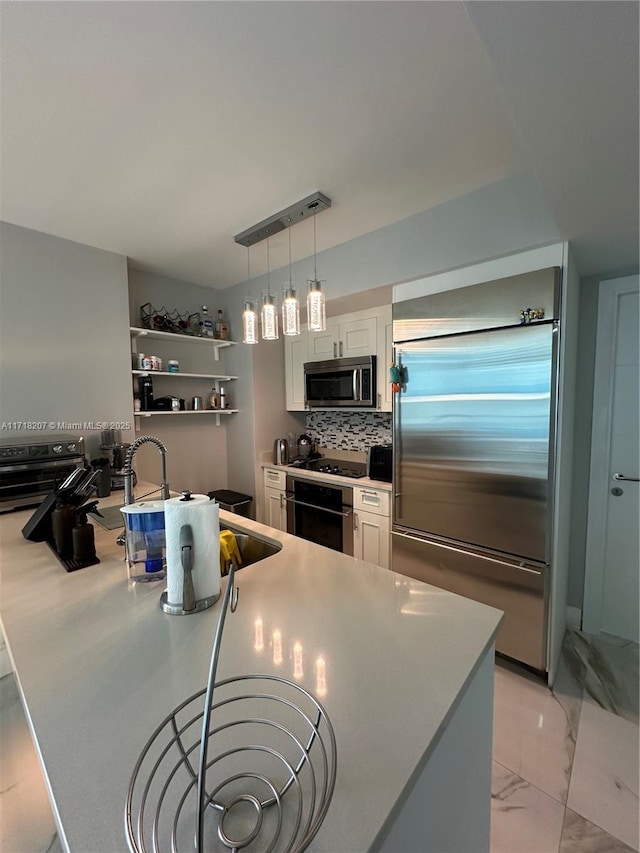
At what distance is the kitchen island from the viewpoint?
0.55 m

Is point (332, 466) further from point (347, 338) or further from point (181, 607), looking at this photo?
point (181, 607)

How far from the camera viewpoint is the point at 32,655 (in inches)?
33.3

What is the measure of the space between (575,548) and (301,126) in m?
2.71

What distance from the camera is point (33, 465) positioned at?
2021 mm

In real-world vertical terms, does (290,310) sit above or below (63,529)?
above

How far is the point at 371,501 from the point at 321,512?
0.50m

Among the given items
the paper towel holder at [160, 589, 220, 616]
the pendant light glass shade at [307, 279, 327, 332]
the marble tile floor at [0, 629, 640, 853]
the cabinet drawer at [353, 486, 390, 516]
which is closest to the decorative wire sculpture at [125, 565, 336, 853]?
the paper towel holder at [160, 589, 220, 616]

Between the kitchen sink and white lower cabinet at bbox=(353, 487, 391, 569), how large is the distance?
1.11 m

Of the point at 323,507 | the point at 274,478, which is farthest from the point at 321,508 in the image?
the point at 274,478

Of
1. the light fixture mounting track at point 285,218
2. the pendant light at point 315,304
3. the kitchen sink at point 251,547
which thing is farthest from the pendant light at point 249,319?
the kitchen sink at point 251,547

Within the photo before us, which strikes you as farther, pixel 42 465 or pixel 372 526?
pixel 372 526

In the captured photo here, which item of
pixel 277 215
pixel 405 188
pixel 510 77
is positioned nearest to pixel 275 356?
pixel 277 215

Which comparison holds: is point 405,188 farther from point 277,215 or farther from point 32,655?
point 32,655

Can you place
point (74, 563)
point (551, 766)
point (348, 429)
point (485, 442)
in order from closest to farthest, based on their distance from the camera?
point (74, 563)
point (551, 766)
point (485, 442)
point (348, 429)
